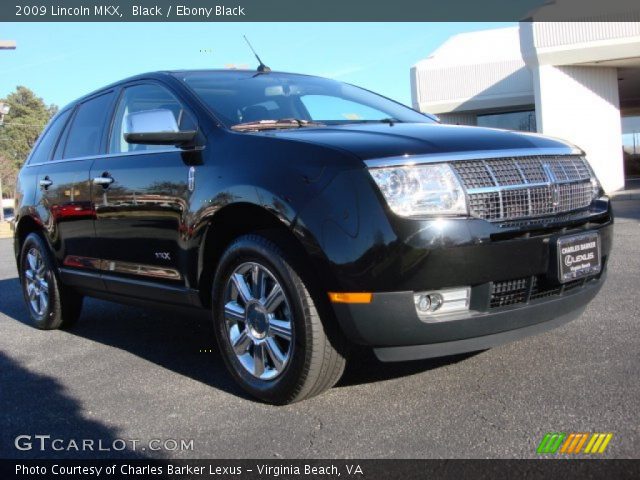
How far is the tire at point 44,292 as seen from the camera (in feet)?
17.5

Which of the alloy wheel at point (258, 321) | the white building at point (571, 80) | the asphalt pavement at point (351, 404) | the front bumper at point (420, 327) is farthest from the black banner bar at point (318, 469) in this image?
the white building at point (571, 80)

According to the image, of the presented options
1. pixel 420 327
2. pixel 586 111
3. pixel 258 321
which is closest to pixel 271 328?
pixel 258 321

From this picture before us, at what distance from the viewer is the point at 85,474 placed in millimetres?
2738

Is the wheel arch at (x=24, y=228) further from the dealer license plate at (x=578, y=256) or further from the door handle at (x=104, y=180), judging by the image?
the dealer license plate at (x=578, y=256)

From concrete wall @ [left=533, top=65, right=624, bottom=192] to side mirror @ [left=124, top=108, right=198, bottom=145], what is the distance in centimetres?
1744

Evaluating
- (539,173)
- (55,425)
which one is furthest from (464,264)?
(55,425)

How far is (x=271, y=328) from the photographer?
3.32 m

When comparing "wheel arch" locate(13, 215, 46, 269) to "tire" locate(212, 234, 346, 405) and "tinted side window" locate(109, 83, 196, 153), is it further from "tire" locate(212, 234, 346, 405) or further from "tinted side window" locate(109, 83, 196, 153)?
"tire" locate(212, 234, 346, 405)

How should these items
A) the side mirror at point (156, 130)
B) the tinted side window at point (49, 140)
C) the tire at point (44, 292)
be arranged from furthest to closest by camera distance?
the tinted side window at point (49, 140) → the tire at point (44, 292) → the side mirror at point (156, 130)

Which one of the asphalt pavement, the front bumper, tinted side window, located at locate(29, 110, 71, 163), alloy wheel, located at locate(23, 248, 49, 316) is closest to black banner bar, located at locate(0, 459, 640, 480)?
the asphalt pavement

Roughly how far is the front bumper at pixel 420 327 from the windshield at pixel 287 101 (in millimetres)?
1352

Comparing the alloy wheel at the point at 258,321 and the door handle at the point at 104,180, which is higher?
the door handle at the point at 104,180

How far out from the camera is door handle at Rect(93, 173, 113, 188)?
434cm

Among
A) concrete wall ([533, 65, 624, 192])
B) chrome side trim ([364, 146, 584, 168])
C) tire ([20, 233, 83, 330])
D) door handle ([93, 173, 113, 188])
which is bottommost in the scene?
tire ([20, 233, 83, 330])
